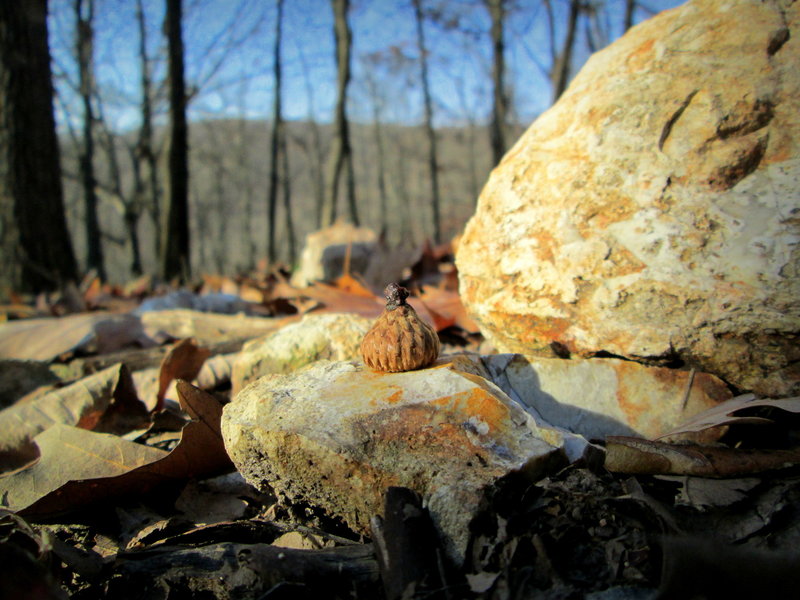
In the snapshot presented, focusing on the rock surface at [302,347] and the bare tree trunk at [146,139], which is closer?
the rock surface at [302,347]

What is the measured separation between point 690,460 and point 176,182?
27.8 feet

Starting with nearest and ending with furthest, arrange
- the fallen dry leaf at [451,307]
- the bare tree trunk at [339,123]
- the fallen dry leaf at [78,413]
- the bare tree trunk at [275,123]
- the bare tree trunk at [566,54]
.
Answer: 1. the fallen dry leaf at [78,413]
2. the fallen dry leaf at [451,307]
3. the bare tree trunk at [566,54]
4. the bare tree trunk at [339,123]
5. the bare tree trunk at [275,123]

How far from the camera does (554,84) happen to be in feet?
27.0

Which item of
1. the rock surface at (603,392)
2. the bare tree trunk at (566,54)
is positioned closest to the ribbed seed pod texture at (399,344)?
the rock surface at (603,392)

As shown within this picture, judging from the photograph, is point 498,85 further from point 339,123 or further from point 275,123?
point 275,123

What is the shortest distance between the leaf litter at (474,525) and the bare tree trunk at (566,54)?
26.1 feet

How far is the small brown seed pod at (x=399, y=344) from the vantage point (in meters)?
1.23

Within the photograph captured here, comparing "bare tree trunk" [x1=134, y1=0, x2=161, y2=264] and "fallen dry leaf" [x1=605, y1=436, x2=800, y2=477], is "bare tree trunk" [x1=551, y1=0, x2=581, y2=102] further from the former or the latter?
"bare tree trunk" [x1=134, y1=0, x2=161, y2=264]

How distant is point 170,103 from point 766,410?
9.51m

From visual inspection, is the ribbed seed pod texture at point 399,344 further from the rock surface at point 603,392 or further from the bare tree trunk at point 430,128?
the bare tree trunk at point 430,128

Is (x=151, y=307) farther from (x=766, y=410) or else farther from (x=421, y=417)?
(x=766, y=410)

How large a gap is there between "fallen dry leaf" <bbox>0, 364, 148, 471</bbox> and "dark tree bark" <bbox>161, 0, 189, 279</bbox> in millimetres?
6601

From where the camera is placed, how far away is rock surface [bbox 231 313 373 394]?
1783mm

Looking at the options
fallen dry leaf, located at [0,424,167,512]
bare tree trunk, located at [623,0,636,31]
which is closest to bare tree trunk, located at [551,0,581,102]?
bare tree trunk, located at [623,0,636,31]
